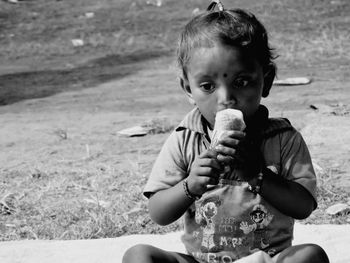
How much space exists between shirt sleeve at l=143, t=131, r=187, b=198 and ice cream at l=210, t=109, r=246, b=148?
1.22 ft

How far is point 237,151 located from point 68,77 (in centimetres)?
631

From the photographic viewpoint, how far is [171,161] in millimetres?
2785

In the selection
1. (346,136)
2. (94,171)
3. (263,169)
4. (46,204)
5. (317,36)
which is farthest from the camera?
(317,36)

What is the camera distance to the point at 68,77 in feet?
27.8

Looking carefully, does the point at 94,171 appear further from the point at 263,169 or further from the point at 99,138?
the point at 263,169

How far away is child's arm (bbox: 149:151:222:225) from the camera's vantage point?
7.89 ft

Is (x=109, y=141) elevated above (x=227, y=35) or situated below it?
below

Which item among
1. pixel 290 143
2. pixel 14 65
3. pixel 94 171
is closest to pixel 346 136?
pixel 94 171

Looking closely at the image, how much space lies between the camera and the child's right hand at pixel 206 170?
239cm

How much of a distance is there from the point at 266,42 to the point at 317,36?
260 inches

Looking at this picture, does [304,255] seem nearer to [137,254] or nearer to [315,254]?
[315,254]

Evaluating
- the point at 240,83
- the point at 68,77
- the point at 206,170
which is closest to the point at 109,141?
the point at 68,77

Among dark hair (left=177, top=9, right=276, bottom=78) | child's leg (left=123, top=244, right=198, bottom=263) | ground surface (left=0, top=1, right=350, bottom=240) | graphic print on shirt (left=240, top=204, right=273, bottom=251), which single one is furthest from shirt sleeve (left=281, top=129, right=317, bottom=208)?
ground surface (left=0, top=1, right=350, bottom=240)

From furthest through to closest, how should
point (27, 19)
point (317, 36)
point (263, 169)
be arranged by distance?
point (27, 19)
point (317, 36)
point (263, 169)
